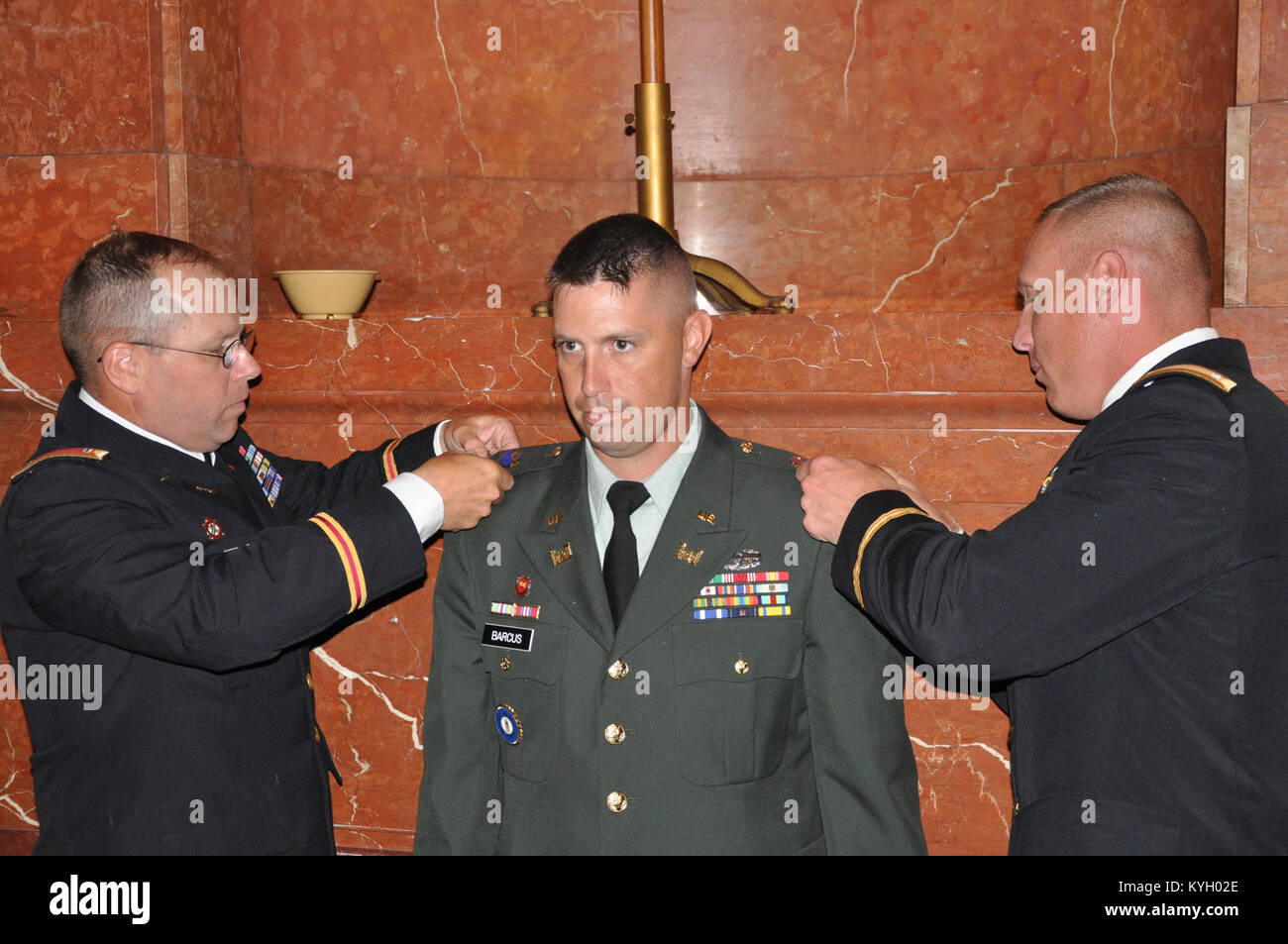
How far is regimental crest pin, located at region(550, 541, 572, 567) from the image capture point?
2.43 metres

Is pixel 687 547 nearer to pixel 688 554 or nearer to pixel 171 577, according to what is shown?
pixel 688 554

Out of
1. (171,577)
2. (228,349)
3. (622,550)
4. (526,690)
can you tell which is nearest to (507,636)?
(526,690)

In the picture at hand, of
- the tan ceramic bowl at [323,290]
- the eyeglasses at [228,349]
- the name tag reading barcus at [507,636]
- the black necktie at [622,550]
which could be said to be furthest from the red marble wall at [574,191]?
the name tag reading barcus at [507,636]

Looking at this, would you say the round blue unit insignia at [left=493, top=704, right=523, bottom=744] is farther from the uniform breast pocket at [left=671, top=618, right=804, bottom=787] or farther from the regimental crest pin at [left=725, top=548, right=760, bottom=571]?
the regimental crest pin at [left=725, top=548, right=760, bottom=571]

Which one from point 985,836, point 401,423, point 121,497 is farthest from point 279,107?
point 985,836

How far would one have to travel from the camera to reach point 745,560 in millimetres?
2389

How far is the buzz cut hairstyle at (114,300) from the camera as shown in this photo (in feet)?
8.15

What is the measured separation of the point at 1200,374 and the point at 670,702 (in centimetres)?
107

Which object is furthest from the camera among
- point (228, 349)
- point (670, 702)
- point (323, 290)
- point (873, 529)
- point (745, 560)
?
point (323, 290)

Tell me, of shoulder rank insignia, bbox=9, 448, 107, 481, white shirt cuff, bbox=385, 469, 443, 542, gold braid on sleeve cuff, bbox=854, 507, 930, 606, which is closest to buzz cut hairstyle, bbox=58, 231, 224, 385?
shoulder rank insignia, bbox=9, 448, 107, 481

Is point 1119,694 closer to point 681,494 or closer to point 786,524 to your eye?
point 786,524

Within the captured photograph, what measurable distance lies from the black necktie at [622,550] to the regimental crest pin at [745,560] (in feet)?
0.60

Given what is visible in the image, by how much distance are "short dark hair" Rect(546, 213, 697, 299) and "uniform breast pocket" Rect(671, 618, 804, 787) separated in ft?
2.25

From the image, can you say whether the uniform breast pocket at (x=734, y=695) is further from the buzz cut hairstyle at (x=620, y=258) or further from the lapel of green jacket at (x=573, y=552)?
the buzz cut hairstyle at (x=620, y=258)
